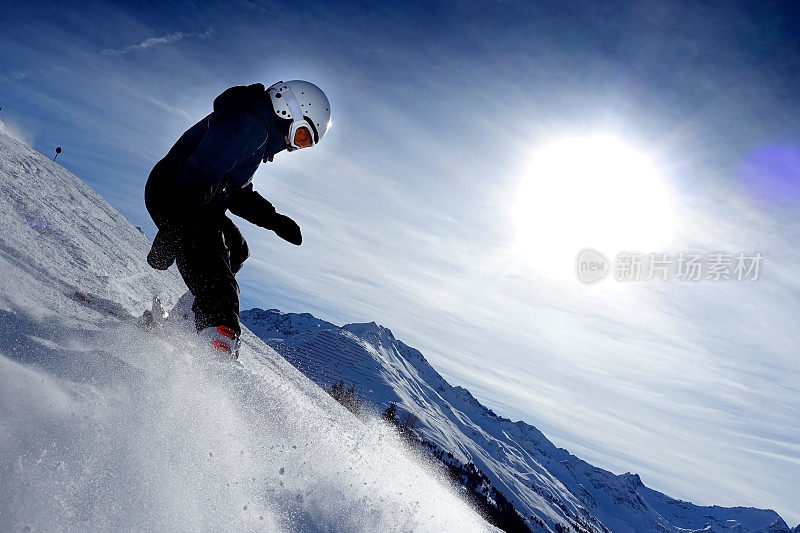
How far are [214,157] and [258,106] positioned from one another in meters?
0.66

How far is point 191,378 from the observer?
351 cm

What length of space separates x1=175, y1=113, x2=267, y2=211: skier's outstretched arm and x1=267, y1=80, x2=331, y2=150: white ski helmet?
0.48 m

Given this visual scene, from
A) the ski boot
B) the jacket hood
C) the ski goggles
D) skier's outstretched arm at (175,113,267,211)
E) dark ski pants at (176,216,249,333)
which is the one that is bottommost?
the ski boot

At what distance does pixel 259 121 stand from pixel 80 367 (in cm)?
233

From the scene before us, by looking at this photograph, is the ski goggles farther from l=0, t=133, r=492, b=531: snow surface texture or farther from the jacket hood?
l=0, t=133, r=492, b=531: snow surface texture

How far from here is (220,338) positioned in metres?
3.96

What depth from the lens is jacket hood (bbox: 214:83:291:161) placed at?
13.1 feet

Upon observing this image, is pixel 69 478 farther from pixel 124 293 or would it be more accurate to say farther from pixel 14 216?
pixel 14 216

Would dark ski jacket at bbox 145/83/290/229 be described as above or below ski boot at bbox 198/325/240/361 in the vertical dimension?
above

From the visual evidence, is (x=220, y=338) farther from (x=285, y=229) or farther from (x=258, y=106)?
(x=258, y=106)

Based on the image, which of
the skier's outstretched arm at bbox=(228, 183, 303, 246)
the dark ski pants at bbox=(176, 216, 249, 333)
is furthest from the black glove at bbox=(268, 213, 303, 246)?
the dark ski pants at bbox=(176, 216, 249, 333)

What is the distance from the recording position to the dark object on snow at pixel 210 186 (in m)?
3.80

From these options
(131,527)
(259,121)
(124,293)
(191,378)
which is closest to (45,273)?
(124,293)

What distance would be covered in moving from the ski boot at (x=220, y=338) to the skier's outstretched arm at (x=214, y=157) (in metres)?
1.05
